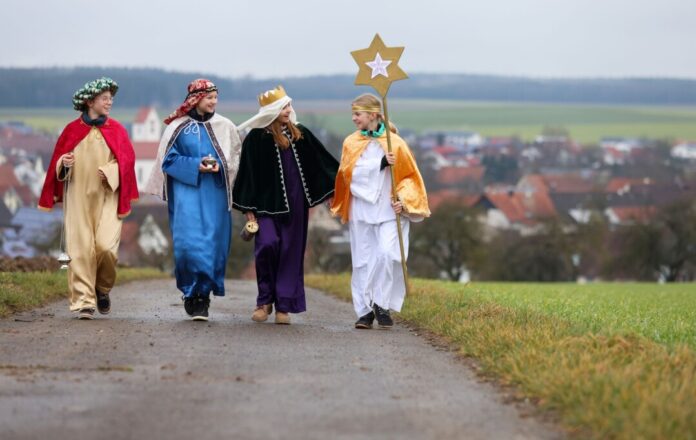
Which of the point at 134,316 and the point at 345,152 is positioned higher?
the point at 345,152

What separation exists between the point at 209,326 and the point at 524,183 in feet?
552

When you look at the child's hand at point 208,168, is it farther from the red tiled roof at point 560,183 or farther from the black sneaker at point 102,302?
the red tiled roof at point 560,183

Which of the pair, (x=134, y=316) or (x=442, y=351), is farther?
(x=134, y=316)

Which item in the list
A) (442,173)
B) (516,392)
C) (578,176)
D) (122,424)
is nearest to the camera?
(122,424)

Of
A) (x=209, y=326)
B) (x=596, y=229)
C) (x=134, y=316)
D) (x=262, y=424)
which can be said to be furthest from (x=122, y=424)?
(x=596, y=229)

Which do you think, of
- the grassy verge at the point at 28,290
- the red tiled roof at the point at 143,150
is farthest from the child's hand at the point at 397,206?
the red tiled roof at the point at 143,150

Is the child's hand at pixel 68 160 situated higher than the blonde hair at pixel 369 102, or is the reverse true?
the blonde hair at pixel 369 102

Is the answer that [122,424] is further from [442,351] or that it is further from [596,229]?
[596,229]

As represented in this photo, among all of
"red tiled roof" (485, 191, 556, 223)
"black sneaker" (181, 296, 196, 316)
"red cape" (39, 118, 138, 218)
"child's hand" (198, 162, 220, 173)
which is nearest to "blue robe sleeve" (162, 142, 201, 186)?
"child's hand" (198, 162, 220, 173)

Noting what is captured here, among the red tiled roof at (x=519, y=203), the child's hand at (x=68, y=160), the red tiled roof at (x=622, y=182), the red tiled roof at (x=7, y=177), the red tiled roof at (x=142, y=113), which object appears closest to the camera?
the child's hand at (x=68, y=160)

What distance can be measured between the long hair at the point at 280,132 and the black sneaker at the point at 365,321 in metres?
1.61

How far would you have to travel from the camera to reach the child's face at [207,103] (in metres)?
13.0

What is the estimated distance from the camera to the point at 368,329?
491 inches

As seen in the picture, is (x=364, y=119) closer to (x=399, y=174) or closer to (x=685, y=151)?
(x=399, y=174)
